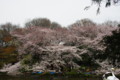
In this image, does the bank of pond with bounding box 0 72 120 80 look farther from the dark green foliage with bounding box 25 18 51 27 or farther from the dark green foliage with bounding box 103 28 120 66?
the dark green foliage with bounding box 25 18 51 27

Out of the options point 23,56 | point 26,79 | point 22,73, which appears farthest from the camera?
point 23,56

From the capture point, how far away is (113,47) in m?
9.34

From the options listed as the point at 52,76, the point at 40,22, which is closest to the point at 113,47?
the point at 52,76

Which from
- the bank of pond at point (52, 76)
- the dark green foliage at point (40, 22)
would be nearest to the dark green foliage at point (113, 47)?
the bank of pond at point (52, 76)

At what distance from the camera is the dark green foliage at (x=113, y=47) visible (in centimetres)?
915

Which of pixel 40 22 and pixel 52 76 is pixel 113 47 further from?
pixel 40 22

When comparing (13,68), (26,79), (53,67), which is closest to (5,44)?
(13,68)

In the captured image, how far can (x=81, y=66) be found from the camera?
3033 centimetres

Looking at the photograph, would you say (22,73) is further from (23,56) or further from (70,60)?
(70,60)

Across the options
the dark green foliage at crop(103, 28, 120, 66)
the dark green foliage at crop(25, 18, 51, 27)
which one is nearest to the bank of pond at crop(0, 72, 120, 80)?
the dark green foliage at crop(103, 28, 120, 66)

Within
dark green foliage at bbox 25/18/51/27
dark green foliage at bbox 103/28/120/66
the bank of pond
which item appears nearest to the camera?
dark green foliage at bbox 103/28/120/66

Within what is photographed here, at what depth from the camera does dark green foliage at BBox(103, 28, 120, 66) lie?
9.15 meters

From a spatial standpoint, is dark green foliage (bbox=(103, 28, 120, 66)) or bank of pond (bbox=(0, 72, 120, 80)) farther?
bank of pond (bbox=(0, 72, 120, 80))

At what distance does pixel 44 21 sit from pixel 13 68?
73.8 ft
